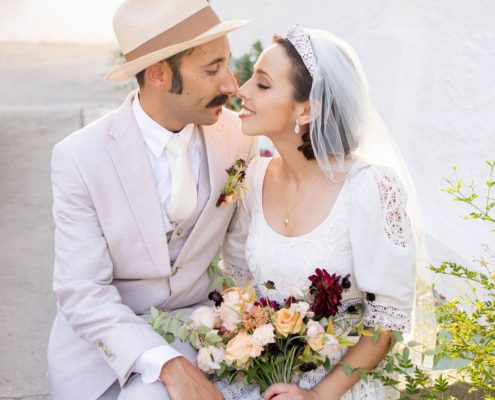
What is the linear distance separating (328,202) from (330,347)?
52 cm

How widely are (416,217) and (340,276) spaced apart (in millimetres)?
515

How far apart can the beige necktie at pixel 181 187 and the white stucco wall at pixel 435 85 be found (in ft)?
5.79

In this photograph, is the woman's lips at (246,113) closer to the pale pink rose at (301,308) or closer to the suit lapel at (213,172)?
the suit lapel at (213,172)

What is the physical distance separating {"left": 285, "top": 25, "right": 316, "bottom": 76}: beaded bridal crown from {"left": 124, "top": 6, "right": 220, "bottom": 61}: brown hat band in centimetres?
40

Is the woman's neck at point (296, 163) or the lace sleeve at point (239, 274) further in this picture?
the lace sleeve at point (239, 274)

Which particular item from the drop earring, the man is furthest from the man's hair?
the drop earring

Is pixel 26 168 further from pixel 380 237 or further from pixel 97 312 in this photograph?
pixel 380 237

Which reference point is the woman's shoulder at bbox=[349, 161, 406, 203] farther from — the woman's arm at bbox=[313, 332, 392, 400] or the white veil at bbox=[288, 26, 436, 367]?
the woman's arm at bbox=[313, 332, 392, 400]

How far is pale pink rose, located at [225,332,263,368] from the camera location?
2.47 metres

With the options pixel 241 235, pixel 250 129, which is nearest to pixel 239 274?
pixel 241 235

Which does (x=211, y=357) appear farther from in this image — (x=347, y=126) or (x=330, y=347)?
(x=347, y=126)

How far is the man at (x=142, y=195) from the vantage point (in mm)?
2848

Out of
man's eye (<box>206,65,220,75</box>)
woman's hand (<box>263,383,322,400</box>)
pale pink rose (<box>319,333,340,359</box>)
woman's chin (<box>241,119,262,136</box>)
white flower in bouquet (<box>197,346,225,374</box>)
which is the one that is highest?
man's eye (<box>206,65,220,75</box>)

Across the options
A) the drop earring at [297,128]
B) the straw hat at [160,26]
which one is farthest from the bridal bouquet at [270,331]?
the straw hat at [160,26]
